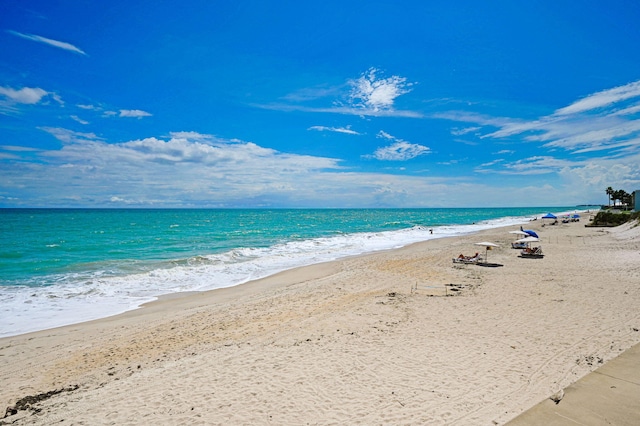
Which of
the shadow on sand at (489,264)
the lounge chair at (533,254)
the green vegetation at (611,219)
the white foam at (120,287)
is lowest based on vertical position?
the white foam at (120,287)

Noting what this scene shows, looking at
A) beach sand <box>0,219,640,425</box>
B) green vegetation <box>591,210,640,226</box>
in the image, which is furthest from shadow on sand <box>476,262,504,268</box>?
green vegetation <box>591,210,640,226</box>

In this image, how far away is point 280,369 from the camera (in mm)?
6566

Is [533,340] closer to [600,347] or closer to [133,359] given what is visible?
[600,347]

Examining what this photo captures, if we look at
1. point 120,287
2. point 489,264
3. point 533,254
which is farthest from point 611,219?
point 120,287

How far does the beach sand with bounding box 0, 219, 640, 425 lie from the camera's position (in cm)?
531

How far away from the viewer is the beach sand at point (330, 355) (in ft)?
17.4

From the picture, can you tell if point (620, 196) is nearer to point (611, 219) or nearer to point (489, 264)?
point (611, 219)

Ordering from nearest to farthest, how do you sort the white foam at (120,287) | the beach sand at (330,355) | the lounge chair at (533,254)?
the beach sand at (330,355) < the white foam at (120,287) < the lounge chair at (533,254)

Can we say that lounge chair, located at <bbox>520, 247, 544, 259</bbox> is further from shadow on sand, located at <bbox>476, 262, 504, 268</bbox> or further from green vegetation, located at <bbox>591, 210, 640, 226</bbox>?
green vegetation, located at <bbox>591, 210, 640, 226</bbox>

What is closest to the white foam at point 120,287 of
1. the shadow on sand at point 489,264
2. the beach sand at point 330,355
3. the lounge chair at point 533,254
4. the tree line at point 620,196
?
the beach sand at point 330,355

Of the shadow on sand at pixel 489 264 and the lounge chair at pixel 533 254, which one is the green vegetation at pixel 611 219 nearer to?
the lounge chair at pixel 533 254

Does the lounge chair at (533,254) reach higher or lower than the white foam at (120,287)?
higher

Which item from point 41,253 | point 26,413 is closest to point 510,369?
point 26,413

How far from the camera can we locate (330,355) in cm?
715
